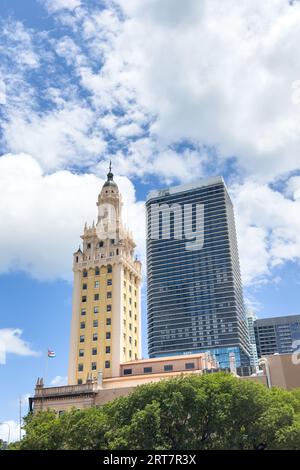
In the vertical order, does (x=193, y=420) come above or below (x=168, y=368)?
below

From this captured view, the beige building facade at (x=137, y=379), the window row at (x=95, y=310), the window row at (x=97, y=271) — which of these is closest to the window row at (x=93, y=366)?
the beige building facade at (x=137, y=379)

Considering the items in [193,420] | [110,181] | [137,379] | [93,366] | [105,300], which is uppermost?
[110,181]

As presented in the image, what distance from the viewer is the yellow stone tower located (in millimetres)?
79188

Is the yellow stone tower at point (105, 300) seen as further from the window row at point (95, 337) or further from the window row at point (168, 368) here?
the window row at point (168, 368)

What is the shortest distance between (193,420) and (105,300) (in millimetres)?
45712

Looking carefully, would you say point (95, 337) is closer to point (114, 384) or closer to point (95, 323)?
point (95, 323)

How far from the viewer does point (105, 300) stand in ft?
275

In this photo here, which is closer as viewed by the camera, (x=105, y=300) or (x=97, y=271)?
(x=105, y=300)

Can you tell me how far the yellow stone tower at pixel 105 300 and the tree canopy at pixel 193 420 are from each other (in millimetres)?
Answer: 32297

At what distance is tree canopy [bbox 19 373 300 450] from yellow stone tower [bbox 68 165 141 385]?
32297mm

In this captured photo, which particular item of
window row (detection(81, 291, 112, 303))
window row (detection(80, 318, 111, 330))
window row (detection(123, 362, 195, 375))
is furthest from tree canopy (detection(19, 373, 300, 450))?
window row (detection(81, 291, 112, 303))

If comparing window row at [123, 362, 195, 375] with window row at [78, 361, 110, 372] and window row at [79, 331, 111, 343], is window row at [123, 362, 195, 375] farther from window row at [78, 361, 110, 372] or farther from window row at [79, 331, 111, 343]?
window row at [79, 331, 111, 343]

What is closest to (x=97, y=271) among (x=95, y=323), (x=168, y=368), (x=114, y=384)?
(x=95, y=323)
